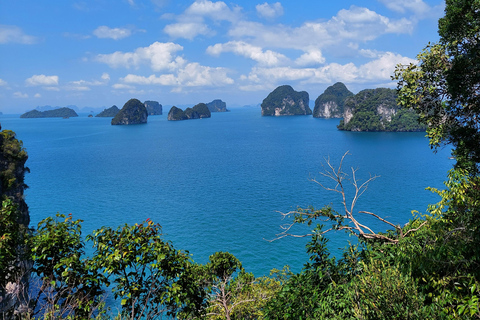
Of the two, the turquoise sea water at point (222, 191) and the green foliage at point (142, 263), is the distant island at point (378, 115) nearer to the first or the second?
the turquoise sea water at point (222, 191)

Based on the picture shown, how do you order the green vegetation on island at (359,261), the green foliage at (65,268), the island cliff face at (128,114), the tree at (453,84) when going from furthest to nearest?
the island cliff face at (128,114) → the tree at (453,84) → the green foliage at (65,268) → the green vegetation on island at (359,261)

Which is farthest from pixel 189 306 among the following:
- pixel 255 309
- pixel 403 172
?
pixel 403 172

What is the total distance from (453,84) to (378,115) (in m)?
140

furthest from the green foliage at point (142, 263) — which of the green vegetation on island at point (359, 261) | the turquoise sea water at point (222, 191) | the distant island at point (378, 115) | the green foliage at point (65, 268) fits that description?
the distant island at point (378, 115)

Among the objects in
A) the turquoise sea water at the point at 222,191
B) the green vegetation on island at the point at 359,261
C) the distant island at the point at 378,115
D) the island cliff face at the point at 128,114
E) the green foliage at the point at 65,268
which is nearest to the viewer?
the green vegetation on island at the point at 359,261

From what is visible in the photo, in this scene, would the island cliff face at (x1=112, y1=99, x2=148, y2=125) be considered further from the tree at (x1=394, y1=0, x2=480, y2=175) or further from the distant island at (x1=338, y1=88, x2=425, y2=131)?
the tree at (x1=394, y1=0, x2=480, y2=175)

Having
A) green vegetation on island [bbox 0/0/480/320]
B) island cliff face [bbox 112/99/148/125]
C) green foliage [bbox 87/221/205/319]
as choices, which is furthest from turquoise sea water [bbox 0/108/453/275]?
island cliff face [bbox 112/99/148/125]

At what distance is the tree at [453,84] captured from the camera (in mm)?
7859

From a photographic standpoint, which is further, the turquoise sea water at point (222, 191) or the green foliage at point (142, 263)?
the turquoise sea water at point (222, 191)

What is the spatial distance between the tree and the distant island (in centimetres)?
12861

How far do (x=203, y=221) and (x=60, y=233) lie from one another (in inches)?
1129

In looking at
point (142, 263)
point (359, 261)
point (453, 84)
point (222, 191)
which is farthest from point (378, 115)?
point (142, 263)

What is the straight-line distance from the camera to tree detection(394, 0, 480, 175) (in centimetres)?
786

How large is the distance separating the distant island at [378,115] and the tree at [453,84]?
422 ft
